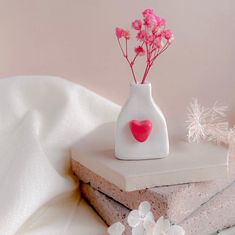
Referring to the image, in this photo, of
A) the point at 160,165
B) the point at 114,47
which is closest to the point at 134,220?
the point at 160,165

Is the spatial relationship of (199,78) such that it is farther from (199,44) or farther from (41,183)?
(41,183)

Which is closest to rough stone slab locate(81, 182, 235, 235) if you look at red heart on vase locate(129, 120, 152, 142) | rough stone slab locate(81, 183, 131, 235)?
rough stone slab locate(81, 183, 131, 235)

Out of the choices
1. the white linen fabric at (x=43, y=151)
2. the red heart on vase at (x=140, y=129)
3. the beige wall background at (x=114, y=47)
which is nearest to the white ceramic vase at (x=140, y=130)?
the red heart on vase at (x=140, y=129)

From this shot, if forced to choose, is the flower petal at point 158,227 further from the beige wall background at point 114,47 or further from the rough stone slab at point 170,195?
the beige wall background at point 114,47

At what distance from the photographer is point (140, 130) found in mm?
775

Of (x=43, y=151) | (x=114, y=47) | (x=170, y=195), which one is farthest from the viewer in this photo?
(x=114, y=47)

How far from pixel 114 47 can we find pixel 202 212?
461 millimetres

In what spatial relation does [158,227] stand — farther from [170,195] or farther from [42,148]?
[42,148]

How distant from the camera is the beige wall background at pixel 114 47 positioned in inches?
39.4

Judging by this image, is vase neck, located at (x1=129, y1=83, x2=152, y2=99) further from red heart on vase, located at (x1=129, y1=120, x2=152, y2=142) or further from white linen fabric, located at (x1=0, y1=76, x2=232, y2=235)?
white linen fabric, located at (x1=0, y1=76, x2=232, y2=235)

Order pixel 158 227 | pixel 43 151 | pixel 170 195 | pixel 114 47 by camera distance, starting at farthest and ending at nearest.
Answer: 1. pixel 114 47
2. pixel 43 151
3. pixel 170 195
4. pixel 158 227

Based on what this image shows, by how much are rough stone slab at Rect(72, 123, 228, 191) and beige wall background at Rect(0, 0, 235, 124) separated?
0.25m

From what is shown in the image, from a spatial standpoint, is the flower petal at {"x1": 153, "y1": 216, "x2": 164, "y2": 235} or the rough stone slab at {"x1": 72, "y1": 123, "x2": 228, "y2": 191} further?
the rough stone slab at {"x1": 72, "y1": 123, "x2": 228, "y2": 191}

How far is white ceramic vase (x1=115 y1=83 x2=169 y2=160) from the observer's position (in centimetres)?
78
